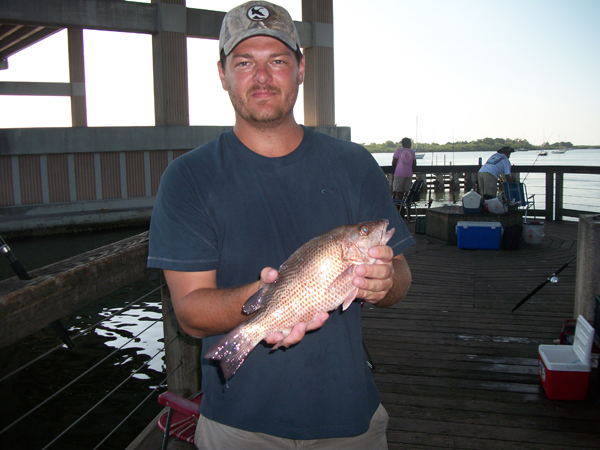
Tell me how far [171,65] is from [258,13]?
18.9 metres

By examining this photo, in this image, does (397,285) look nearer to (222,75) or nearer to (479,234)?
(222,75)

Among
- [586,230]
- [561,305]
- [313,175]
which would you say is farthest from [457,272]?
[313,175]

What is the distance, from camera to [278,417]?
1667mm

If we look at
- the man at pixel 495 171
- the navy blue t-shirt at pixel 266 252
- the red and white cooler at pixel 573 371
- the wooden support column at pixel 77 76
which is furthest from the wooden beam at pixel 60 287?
the wooden support column at pixel 77 76

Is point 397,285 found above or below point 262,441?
above

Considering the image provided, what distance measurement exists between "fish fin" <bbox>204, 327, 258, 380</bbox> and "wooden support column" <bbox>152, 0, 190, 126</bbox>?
19.2 m

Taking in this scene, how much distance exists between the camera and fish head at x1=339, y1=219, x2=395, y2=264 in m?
1.61

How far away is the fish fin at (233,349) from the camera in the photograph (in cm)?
153

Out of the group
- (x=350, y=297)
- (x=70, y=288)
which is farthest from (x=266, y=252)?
(x=70, y=288)

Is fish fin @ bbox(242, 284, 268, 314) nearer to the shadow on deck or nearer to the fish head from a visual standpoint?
the fish head

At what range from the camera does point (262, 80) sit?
1.81 meters

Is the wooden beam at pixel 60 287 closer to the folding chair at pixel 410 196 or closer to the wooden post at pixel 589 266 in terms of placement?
the wooden post at pixel 589 266

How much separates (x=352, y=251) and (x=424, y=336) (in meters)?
3.84

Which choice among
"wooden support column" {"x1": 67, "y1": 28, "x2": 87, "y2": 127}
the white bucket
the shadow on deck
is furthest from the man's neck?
"wooden support column" {"x1": 67, "y1": 28, "x2": 87, "y2": 127}
